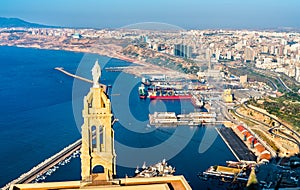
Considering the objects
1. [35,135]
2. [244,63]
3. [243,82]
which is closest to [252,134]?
[35,135]

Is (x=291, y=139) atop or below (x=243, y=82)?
below

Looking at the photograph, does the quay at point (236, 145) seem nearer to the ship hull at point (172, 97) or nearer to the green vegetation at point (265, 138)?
the green vegetation at point (265, 138)

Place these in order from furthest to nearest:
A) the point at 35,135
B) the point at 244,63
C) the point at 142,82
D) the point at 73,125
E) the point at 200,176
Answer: the point at 244,63
the point at 142,82
the point at 73,125
the point at 35,135
the point at 200,176

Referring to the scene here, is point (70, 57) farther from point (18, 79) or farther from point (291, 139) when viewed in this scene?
point (291, 139)

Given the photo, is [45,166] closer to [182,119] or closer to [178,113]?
[182,119]

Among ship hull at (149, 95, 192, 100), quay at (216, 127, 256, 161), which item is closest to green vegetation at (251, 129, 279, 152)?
quay at (216, 127, 256, 161)

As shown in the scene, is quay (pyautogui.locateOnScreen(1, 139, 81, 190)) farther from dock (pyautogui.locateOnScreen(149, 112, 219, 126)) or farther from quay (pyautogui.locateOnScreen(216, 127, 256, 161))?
quay (pyautogui.locateOnScreen(216, 127, 256, 161))

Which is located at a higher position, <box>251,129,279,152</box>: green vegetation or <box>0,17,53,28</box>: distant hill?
<box>0,17,53,28</box>: distant hill
